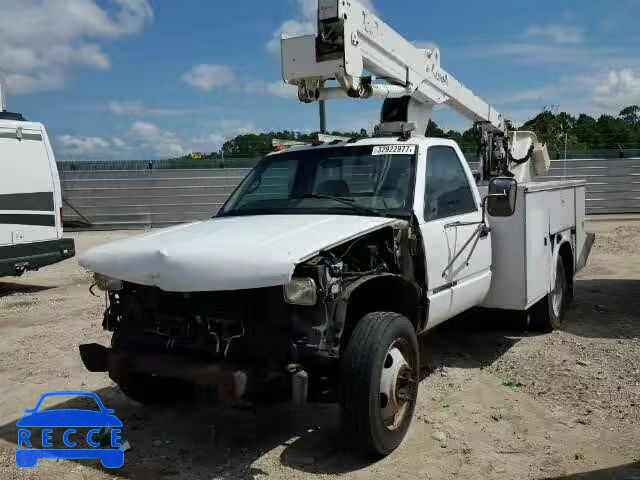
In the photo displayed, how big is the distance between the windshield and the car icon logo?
1916 mm

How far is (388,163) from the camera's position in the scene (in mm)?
5117

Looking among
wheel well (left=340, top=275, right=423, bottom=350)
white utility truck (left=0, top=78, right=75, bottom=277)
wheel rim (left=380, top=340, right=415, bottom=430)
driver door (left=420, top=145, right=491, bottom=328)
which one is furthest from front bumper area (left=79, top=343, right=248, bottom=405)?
white utility truck (left=0, top=78, right=75, bottom=277)

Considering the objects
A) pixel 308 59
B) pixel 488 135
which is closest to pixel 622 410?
pixel 308 59

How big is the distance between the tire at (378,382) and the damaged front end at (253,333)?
5.7 inches

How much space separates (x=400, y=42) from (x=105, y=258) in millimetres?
3612

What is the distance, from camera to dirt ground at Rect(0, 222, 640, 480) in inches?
157

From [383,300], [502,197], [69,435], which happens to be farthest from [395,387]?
[69,435]

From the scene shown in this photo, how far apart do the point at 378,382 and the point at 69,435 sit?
234 centimetres

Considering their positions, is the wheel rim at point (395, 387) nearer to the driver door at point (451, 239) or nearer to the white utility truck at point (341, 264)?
the white utility truck at point (341, 264)

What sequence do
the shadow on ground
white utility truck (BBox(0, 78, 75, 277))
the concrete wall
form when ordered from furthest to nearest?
the concrete wall → the shadow on ground → white utility truck (BBox(0, 78, 75, 277))

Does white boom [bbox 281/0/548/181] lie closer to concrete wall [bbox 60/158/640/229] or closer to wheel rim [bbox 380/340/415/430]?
wheel rim [bbox 380/340/415/430]

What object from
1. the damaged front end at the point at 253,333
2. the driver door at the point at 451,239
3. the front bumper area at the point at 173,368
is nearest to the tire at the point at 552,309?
the driver door at the point at 451,239

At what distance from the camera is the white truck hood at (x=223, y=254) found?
3544 mm

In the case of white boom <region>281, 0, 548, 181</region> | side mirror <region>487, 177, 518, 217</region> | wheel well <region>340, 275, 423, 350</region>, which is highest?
white boom <region>281, 0, 548, 181</region>
